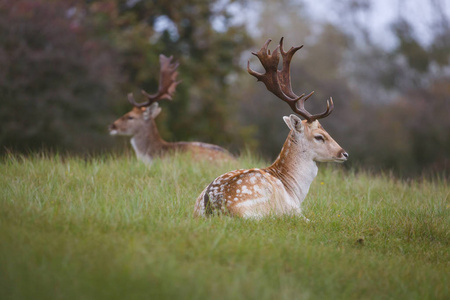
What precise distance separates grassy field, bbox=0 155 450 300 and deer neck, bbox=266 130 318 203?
0.31 meters

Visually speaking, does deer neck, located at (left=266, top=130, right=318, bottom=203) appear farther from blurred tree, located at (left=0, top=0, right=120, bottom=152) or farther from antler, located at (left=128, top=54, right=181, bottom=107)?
blurred tree, located at (left=0, top=0, right=120, bottom=152)

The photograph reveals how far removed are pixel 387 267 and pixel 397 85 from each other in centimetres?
2996

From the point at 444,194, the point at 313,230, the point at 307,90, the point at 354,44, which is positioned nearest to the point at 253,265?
the point at 313,230

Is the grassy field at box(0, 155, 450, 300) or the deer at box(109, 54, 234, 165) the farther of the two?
the deer at box(109, 54, 234, 165)

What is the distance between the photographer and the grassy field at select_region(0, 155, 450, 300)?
146 inches

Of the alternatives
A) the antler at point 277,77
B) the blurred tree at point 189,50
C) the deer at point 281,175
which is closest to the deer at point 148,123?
the antler at point 277,77

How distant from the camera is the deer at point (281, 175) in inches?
224

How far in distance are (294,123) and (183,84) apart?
40.8ft

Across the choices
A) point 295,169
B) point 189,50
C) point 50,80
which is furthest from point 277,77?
point 189,50

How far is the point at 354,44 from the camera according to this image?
38.5 meters

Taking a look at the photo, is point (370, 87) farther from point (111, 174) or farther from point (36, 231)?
point (36, 231)

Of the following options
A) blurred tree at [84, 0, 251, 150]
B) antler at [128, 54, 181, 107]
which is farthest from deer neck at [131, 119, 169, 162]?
blurred tree at [84, 0, 251, 150]

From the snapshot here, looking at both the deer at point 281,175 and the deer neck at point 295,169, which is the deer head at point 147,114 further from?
the deer neck at point 295,169

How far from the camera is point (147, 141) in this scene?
11719 millimetres
